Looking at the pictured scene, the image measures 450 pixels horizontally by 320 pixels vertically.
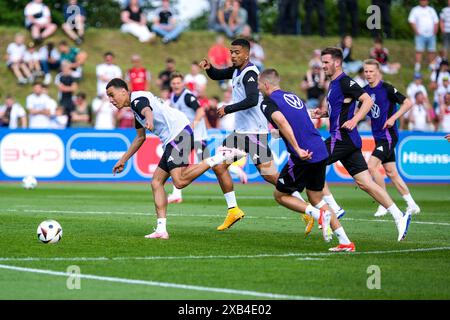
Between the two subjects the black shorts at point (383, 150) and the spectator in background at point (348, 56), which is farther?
the spectator in background at point (348, 56)

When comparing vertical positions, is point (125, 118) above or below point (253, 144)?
below

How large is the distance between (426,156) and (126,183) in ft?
26.9

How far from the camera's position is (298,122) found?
11.6 meters

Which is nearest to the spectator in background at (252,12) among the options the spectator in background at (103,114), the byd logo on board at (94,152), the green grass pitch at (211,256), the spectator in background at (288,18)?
the spectator in background at (288,18)

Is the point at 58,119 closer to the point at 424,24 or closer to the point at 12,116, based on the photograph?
the point at 12,116

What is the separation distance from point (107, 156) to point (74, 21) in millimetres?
9653

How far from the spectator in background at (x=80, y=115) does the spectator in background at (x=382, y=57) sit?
9.16 meters

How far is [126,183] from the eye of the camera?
A: 26.9m

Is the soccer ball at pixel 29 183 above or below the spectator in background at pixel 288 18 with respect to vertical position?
below

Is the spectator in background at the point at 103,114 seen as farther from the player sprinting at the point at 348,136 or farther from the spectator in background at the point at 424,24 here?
the player sprinting at the point at 348,136

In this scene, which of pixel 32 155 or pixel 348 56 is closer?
pixel 32 155

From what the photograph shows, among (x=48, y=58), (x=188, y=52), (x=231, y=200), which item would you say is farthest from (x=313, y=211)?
(x=188, y=52)

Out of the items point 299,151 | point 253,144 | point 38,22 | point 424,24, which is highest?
point 38,22

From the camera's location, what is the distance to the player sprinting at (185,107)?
1992 centimetres
